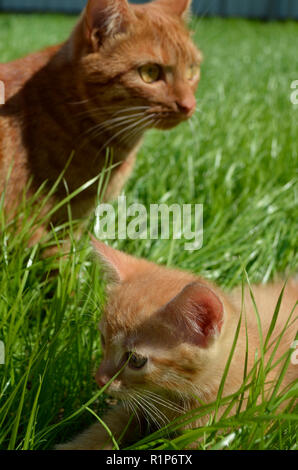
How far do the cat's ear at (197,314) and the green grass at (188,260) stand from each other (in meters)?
0.10

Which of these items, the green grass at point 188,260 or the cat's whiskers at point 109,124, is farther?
the cat's whiskers at point 109,124

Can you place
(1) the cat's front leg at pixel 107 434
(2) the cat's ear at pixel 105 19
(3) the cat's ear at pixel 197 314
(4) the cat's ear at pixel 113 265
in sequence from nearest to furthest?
(3) the cat's ear at pixel 197 314
(1) the cat's front leg at pixel 107 434
(4) the cat's ear at pixel 113 265
(2) the cat's ear at pixel 105 19

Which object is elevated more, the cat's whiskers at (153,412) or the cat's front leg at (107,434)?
the cat's whiskers at (153,412)

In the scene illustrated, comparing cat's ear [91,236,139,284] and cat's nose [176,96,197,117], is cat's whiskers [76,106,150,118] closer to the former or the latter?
cat's nose [176,96,197,117]

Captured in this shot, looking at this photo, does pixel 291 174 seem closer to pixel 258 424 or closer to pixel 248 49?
pixel 258 424

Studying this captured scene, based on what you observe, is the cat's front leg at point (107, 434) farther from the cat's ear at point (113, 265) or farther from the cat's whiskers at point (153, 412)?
the cat's ear at point (113, 265)

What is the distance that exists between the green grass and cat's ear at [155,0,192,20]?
1.68 feet

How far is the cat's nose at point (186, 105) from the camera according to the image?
1702 mm

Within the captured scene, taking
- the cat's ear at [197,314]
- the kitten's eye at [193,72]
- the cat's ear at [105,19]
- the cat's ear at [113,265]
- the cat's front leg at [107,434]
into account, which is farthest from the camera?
the kitten's eye at [193,72]

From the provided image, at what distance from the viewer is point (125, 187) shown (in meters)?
2.04

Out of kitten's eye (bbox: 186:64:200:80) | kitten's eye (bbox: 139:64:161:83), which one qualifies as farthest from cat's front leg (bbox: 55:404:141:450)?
kitten's eye (bbox: 186:64:200:80)

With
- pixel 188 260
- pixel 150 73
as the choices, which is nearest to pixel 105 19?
pixel 150 73

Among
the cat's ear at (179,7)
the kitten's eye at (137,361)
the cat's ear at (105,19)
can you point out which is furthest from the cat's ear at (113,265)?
the cat's ear at (179,7)

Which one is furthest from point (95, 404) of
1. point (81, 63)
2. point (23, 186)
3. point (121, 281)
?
point (81, 63)
